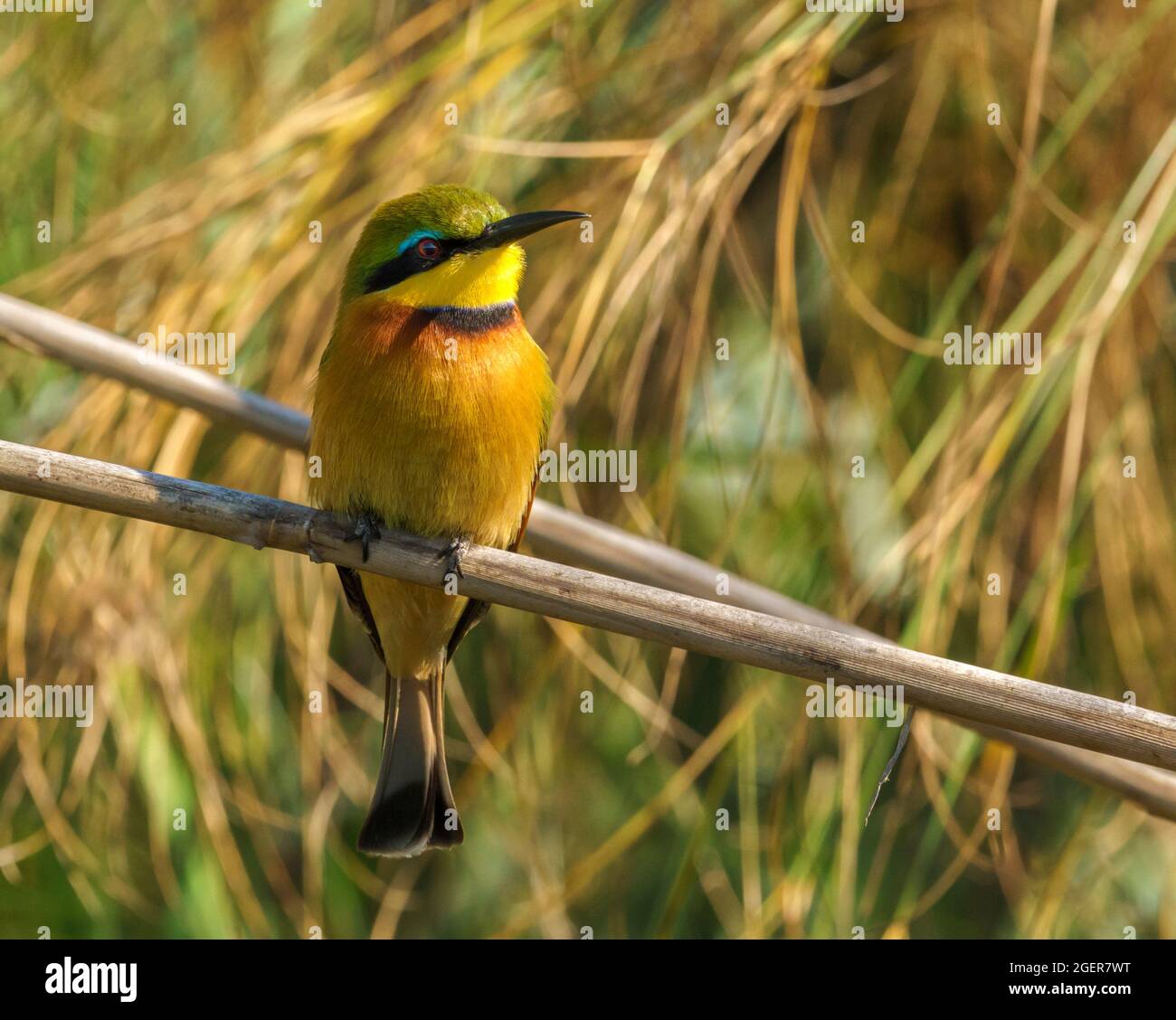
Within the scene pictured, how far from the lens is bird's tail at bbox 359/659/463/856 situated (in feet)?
8.65

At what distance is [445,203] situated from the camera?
102 inches

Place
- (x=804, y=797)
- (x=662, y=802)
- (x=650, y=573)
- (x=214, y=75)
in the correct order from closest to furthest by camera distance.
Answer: (x=650, y=573), (x=662, y=802), (x=804, y=797), (x=214, y=75)

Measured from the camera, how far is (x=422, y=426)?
2.63 m

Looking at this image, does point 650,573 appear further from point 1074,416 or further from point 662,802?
point 1074,416

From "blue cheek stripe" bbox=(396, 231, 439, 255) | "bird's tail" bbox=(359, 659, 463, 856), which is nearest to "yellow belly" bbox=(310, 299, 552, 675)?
"blue cheek stripe" bbox=(396, 231, 439, 255)

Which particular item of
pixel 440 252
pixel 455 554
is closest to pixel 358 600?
pixel 455 554

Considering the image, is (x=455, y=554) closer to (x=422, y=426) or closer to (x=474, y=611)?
(x=422, y=426)

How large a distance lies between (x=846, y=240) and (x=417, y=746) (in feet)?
4.42

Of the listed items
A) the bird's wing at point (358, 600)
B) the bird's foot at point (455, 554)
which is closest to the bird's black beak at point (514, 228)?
the bird's foot at point (455, 554)

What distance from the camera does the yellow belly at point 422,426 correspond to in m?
2.62

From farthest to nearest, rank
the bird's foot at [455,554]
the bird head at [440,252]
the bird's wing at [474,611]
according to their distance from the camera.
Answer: the bird's wing at [474,611], the bird head at [440,252], the bird's foot at [455,554]

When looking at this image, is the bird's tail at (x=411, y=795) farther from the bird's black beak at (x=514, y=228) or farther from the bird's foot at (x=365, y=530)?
the bird's black beak at (x=514, y=228)

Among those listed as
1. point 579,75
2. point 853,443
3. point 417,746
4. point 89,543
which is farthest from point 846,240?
point 89,543

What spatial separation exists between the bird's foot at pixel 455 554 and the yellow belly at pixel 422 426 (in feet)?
0.26
